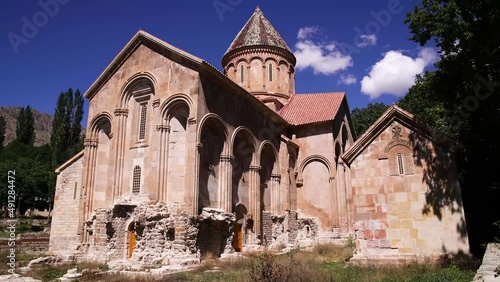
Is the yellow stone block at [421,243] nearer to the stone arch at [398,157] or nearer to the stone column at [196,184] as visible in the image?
the stone arch at [398,157]

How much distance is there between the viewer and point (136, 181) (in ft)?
52.3

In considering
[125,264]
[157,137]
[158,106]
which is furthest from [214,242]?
[158,106]

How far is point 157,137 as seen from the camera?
15305 mm

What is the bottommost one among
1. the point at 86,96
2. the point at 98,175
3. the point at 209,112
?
the point at 98,175

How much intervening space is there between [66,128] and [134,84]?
42558 millimetres

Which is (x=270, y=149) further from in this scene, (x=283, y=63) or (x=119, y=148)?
(x=283, y=63)

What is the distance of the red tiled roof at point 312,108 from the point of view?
22922 millimetres

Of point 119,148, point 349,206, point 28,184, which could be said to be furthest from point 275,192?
point 28,184

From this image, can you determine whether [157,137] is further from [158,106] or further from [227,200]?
[227,200]

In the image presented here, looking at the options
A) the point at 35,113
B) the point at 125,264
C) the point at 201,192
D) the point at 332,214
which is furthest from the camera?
the point at 35,113

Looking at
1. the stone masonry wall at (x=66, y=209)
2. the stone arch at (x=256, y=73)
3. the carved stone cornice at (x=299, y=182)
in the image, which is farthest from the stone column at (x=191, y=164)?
the stone arch at (x=256, y=73)

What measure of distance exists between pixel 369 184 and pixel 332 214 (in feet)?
35.1

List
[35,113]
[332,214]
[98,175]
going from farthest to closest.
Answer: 1. [35,113]
2. [332,214]
3. [98,175]

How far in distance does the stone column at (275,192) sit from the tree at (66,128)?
130ft
